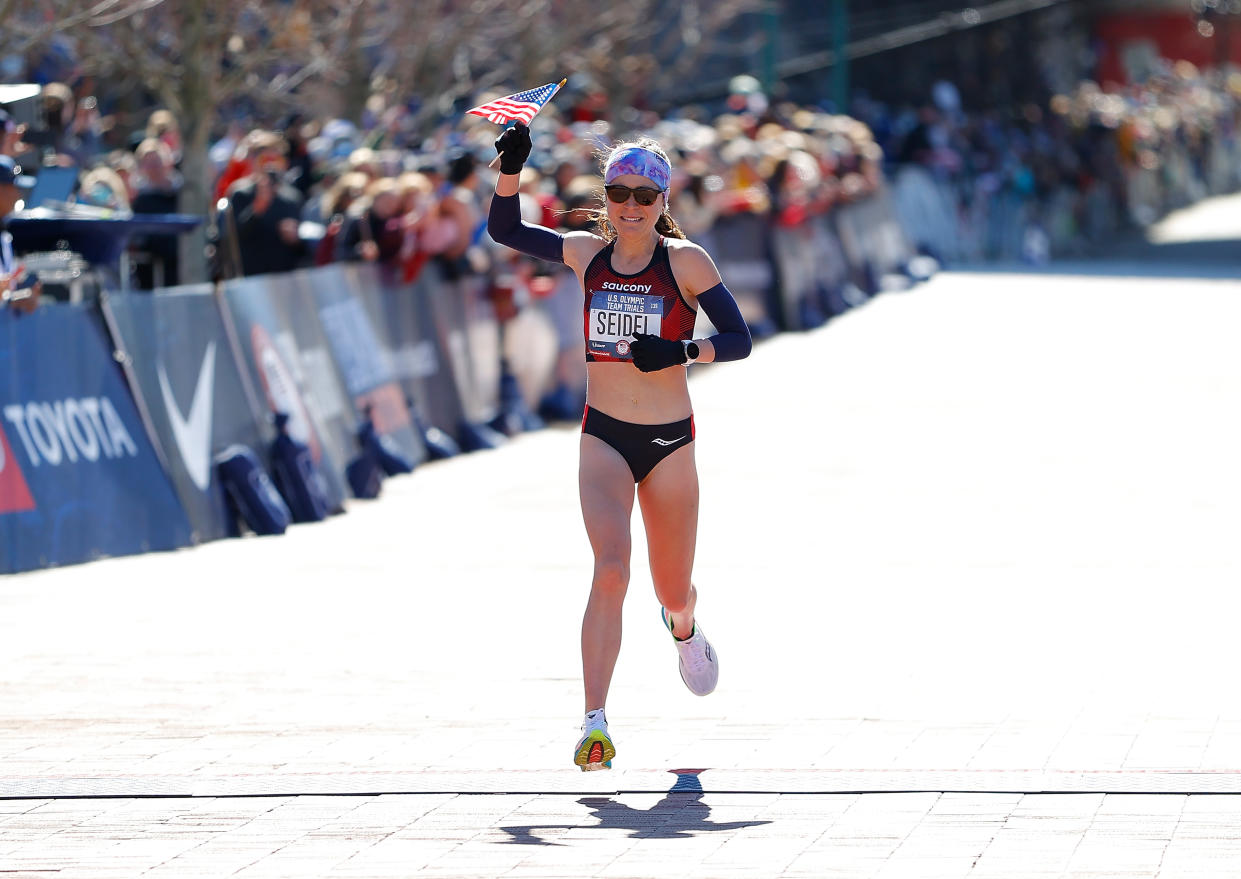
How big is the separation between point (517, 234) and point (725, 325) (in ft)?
2.69

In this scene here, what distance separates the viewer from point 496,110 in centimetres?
720

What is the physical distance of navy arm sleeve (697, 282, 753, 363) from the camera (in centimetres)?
684

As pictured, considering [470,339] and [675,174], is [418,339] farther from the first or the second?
[675,174]

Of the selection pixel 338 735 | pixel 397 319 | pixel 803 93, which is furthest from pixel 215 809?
pixel 803 93

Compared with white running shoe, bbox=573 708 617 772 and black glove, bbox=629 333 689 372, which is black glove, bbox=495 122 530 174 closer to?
black glove, bbox=629 333 689 372

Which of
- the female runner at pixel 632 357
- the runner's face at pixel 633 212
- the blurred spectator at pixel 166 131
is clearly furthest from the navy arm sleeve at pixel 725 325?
the blurred spectator at pixel 166 131

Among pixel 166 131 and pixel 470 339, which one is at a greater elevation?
pixel 166 131

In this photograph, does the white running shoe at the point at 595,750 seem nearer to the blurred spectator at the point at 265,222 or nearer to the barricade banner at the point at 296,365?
the barricade banner at the point at 296,365

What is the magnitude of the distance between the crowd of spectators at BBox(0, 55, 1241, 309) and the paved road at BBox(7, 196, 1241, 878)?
1.93 meters

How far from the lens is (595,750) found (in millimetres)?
6496

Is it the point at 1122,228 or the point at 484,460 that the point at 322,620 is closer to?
the point at 484,460

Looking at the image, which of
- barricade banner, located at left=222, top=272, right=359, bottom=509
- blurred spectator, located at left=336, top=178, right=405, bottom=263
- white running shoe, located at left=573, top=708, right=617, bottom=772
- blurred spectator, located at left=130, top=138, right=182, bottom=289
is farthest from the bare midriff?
blurred spectator, located at left=336, top=178, right=405, bottom=263

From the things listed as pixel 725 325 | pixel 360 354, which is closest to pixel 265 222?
pixel 360 354

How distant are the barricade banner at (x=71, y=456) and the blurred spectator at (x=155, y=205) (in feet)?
9.28
